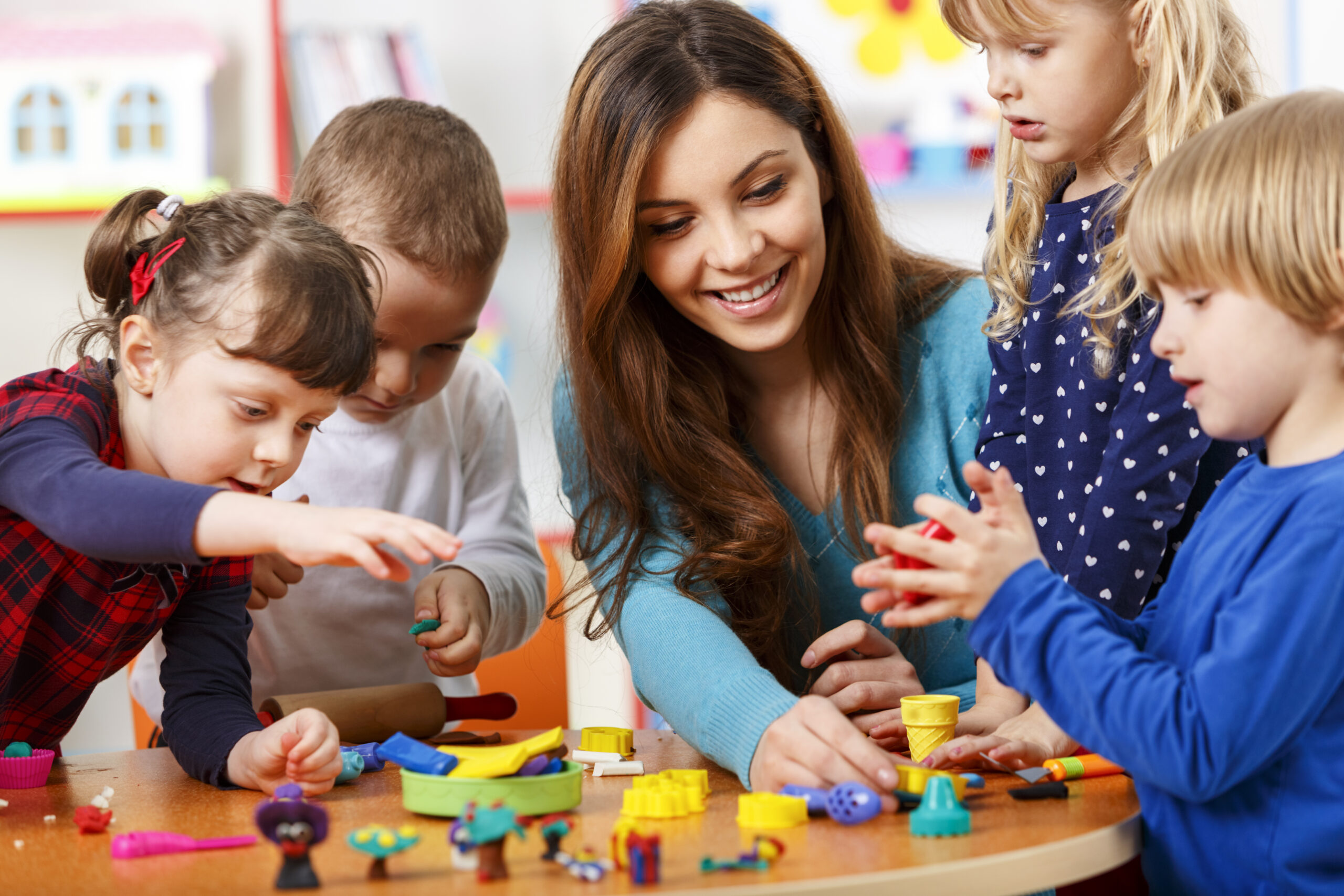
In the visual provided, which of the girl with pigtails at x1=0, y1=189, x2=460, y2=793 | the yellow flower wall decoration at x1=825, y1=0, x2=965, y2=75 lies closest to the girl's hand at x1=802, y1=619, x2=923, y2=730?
the girl with pigtails at x1=0, y1=189, x2=460, y2=793

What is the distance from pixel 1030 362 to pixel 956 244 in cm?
152

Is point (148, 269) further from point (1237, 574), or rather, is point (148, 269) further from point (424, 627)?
point (1237, 574)

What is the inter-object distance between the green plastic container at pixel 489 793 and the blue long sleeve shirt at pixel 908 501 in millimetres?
284

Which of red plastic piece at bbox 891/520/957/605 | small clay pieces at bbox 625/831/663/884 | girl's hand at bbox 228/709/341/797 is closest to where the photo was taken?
small clay pieces at bbox 625/831/663/884

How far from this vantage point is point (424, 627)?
4.24 ft

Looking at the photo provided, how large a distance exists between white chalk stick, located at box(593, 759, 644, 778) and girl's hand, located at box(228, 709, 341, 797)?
206mm

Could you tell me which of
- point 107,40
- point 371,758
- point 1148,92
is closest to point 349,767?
point 371,758

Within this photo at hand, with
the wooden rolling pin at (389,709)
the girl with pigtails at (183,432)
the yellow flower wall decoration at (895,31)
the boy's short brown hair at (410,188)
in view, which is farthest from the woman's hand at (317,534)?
the yellow flower wall decoration at (895,31)

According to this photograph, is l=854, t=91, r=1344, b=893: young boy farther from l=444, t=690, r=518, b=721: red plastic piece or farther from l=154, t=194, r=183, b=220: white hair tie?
l=154, t=194, r=183, b=220: white hair tie

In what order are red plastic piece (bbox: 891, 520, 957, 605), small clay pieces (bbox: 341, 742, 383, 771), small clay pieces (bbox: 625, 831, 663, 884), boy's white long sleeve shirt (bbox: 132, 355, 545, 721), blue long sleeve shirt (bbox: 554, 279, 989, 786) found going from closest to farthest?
small clay pieces (bbox: 625, 831, 663, 884)
red plastic piece (bbox: 891, 520, 957, 605)
small clay pieces (bbox: 341, 742, 383, 771)
blue long sleeve shirt (bbox: 554, 279, 989, 786)
boy's white long sleeve shirt (bbox: 132, 355, 545, 721)

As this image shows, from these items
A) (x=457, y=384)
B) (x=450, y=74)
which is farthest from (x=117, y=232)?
(x=450, y=74)

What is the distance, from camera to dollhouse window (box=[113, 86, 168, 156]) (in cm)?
239

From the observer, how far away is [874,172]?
262 centimetres

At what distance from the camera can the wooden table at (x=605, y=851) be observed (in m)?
0.68
